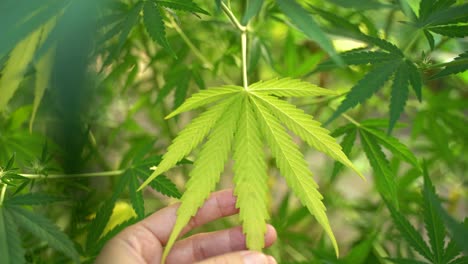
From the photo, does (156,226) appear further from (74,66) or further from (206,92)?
(74,66)

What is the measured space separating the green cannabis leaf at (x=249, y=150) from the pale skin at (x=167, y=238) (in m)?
0.11

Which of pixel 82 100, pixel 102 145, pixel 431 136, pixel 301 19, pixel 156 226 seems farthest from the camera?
pixel 102 145

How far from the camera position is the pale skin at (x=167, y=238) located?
0.54 metres

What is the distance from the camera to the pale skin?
0.54m

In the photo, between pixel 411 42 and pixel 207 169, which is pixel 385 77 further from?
pixel 207 169

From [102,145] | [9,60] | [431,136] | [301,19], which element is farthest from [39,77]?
[102,145]

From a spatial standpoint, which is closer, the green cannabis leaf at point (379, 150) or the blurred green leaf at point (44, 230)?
the blurred green leaf at point (44, 230)

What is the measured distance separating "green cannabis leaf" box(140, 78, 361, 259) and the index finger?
0.42 feet

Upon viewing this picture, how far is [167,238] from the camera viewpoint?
59 cm

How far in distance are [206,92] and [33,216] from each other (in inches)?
8.6

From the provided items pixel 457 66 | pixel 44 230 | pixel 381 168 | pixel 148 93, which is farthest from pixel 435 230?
pixel 148 93

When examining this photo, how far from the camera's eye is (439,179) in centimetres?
130

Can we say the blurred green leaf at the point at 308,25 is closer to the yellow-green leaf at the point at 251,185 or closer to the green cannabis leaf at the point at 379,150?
the yellow-green leaf at the point at 251,185

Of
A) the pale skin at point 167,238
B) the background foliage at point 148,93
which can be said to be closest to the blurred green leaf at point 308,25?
the background foliage at point 148,93
